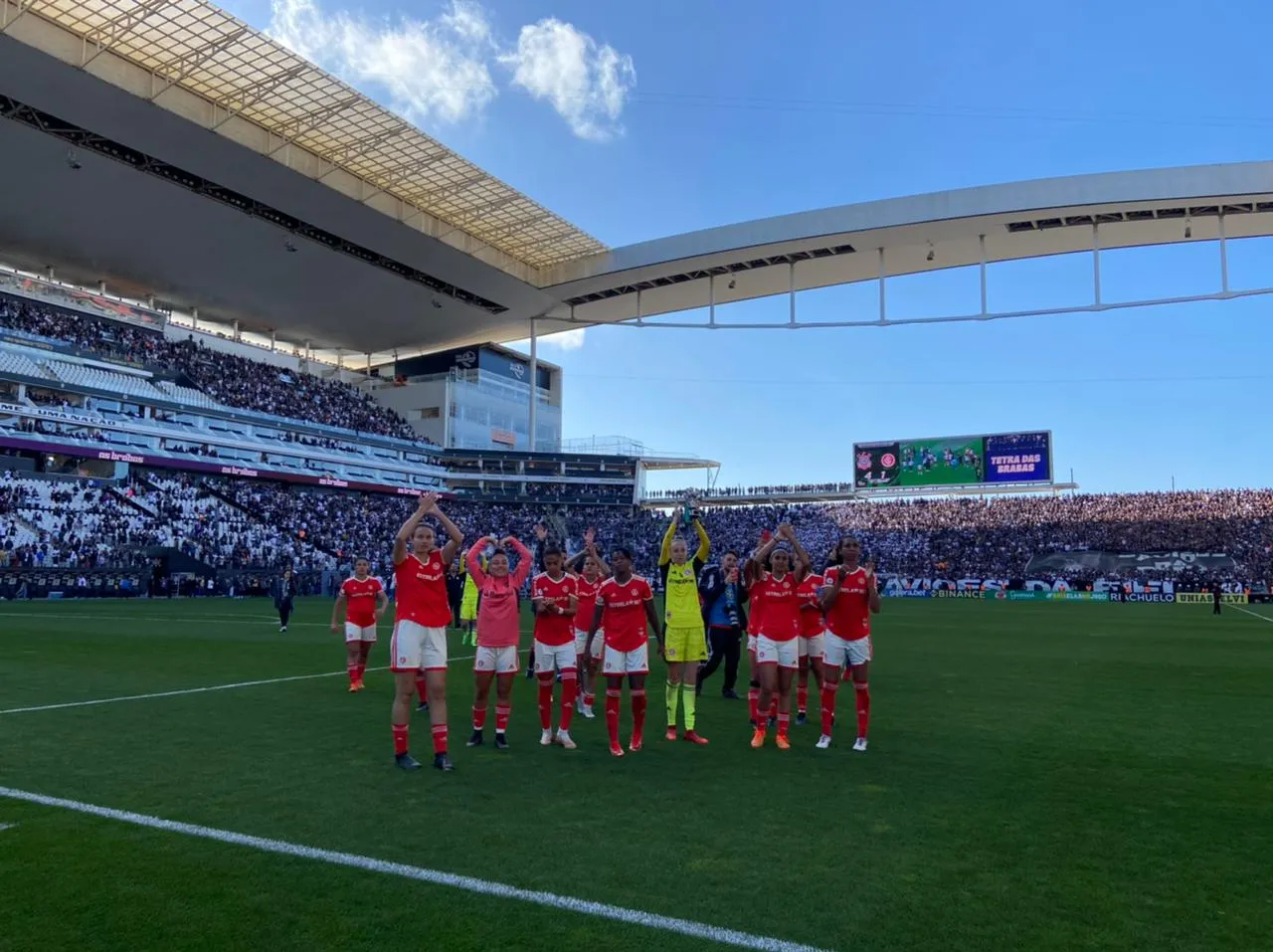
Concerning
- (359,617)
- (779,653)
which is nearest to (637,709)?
(779,653)

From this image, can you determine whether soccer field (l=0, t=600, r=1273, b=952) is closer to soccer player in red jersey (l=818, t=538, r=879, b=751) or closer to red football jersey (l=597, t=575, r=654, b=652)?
soccer player in red jersey (l=818, t=538, r=879, b=751)

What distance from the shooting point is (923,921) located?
13.1 feet

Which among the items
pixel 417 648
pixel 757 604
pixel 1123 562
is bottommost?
pixel 1123 562


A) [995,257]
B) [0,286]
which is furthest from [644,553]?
[0,286]

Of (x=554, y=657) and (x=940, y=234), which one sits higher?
(x=940, y=234)

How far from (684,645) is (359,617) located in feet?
17.5

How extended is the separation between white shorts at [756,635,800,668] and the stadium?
0.03 metres

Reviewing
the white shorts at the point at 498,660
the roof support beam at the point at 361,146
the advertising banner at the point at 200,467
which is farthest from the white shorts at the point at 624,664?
the advertising banner at the point at 200,467

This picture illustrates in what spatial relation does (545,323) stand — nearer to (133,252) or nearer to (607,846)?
(133,252)

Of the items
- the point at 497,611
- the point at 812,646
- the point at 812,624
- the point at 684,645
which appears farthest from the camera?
the point at 812,646

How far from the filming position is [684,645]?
8164 millimetres

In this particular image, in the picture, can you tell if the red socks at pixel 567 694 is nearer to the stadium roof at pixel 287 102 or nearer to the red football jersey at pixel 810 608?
the red football jersey at pixel 810 608

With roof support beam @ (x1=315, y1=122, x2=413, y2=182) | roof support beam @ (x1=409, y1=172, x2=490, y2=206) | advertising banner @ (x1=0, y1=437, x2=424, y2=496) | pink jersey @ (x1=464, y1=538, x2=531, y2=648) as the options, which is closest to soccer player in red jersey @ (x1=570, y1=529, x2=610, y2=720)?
pink jersey @ (x1=464, y1=538, x2=531, y2=648)

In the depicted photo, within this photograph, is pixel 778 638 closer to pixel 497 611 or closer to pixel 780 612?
pixel 780 612
